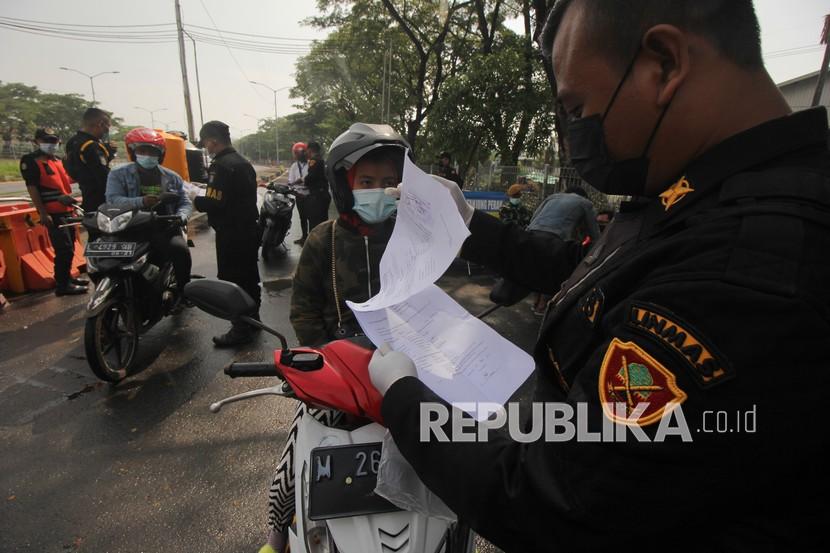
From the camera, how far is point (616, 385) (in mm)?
604

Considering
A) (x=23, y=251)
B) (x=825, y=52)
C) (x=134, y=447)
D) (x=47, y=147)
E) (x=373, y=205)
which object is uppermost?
(x=825, y=52)

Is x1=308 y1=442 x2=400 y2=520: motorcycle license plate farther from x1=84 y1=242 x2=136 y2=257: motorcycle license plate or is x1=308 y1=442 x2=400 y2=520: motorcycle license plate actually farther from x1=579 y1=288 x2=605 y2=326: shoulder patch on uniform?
x1=84 y1=242 x2=136 y2=257: motorcycle license plate

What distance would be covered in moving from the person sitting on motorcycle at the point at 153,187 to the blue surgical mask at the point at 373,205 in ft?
8.59

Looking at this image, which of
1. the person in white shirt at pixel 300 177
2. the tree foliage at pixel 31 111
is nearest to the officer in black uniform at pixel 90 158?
the person in white shirt at pixel 300 177

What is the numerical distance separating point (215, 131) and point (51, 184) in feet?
8.26

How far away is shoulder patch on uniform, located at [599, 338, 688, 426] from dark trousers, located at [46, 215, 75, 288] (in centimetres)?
610

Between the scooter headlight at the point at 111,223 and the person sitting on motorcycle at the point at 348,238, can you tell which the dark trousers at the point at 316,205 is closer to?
the scooter headlight at the point at 111,223

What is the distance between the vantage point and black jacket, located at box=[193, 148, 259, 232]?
4.02 metres

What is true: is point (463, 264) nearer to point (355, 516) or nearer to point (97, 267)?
point (97, 267)

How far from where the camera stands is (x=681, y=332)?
56 cm

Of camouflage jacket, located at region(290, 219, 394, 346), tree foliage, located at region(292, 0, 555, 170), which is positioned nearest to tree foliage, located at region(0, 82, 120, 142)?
tree foliage, located at region(292, 0, 555, 170)

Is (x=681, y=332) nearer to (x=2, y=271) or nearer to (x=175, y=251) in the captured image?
(x=175, y=251)

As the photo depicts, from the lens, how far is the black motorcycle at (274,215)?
7.43 meters

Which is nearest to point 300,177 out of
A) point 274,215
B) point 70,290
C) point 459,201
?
point 274,215
